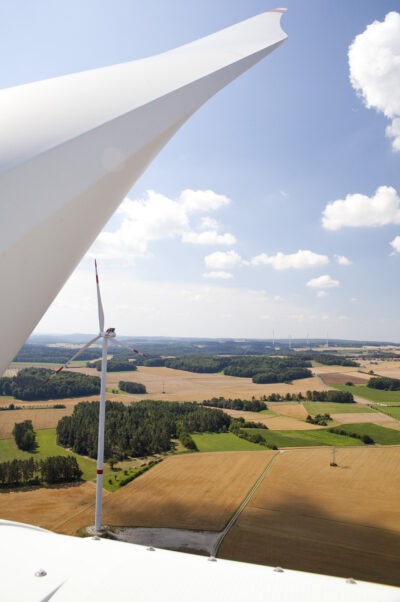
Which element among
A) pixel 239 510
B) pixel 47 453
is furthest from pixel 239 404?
pixel 239 510

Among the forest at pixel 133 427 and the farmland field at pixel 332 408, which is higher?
the forest at pixel 133 427

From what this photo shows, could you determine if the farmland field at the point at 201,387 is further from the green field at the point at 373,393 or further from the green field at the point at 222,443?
the green field at the point at 222,443

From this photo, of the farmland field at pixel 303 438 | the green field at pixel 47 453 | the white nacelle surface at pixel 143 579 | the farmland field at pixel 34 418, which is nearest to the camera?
the white nacelle surface at pixel 143 579

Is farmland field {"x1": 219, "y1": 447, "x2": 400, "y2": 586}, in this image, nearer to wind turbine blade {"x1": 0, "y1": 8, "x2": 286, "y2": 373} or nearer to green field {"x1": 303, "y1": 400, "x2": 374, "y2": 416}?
wind turbine blade {"x1": 0, "y1": 8, "x2": 286, "y2": 373}

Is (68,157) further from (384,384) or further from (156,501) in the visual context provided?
(384,384)

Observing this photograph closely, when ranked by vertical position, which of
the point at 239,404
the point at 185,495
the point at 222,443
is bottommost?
the point at 239,404

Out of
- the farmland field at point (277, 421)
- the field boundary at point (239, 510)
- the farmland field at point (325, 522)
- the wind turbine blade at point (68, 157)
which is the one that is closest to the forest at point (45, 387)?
the farmland field at point (277, 421)
